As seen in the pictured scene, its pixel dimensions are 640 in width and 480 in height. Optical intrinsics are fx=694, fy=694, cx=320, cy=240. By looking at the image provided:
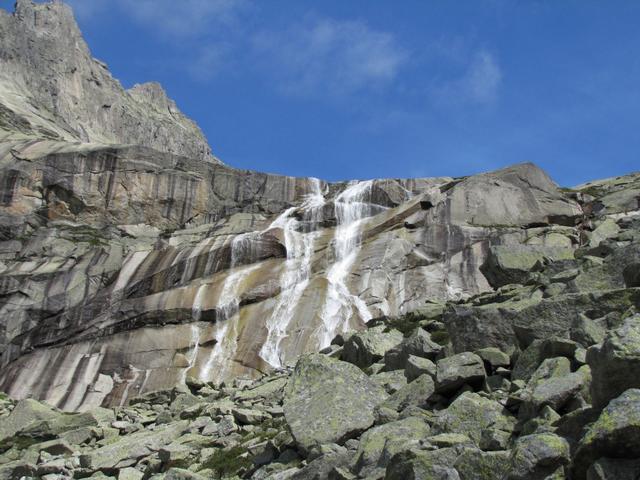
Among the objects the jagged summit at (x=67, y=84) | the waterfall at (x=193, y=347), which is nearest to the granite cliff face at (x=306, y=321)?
the waterfall at (x=193, y=347)

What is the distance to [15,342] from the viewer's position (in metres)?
53.2

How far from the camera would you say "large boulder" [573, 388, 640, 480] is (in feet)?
25.2

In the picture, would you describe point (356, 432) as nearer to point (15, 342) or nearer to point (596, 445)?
point (596, 445)

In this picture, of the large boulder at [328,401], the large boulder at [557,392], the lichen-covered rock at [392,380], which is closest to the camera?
the large boulder at [557,392]

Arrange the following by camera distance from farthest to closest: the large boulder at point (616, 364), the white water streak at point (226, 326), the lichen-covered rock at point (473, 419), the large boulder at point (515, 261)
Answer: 1. the white water streak at point (226, 326)
2. the large boulder at point (515, 261)
3. the lichen-covered rock at point (473, 419)
4. the large boulder at point (616, 364)

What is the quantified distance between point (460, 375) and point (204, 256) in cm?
4501

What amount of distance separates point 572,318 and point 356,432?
213 inches

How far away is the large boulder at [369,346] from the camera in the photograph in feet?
72.1

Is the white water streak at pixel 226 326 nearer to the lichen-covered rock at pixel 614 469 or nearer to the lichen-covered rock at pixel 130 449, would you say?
the lichen-covered rock at pixel 130 449

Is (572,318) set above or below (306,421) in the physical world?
above

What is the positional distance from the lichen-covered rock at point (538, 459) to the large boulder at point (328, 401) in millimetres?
5362

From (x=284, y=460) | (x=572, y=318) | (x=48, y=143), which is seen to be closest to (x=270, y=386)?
(x=284, y=460)

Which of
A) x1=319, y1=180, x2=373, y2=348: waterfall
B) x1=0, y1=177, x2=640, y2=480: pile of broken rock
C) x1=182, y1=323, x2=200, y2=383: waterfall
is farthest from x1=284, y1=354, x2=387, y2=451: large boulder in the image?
x1=182, y1=323, x2=200, y2=383: waterfall

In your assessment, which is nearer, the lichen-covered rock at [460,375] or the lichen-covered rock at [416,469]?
the lichen-covered rock at [416,469]
